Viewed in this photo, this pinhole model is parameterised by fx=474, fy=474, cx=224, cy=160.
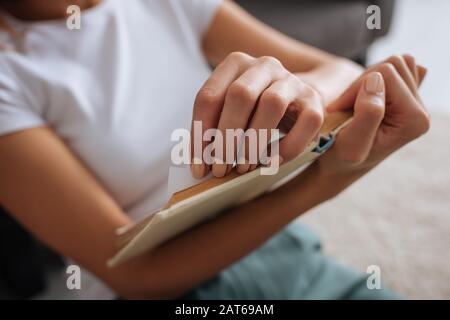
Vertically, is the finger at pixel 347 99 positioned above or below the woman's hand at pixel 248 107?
below

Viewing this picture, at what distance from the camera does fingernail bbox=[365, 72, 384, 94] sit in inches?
12.7

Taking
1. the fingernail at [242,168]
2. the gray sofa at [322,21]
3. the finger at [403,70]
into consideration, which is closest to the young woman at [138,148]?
the finger at [403,70]

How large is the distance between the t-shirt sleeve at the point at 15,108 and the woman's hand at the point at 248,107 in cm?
24

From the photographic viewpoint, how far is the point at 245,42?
52 centimetres

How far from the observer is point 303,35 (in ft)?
3.34

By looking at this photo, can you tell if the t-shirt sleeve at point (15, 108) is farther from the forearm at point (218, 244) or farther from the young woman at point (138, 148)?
the forearm at point (218, 244)

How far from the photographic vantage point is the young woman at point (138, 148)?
17.3 inches

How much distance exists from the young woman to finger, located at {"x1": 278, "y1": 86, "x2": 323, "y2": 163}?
68 millimetres

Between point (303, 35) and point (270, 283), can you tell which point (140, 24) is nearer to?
point (270, 283)

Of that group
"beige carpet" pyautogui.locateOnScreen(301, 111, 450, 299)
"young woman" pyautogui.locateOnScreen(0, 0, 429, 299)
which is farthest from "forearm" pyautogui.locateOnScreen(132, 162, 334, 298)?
"beige carpet" pyautogui.locateOnScreen(301, 111, 450, 299)

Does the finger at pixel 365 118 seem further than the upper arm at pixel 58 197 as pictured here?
No

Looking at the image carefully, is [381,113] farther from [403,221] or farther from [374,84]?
[403,221]

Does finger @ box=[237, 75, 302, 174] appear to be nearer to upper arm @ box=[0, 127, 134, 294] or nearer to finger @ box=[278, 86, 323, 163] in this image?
finger @ box=[278, 86, 323, 163]
